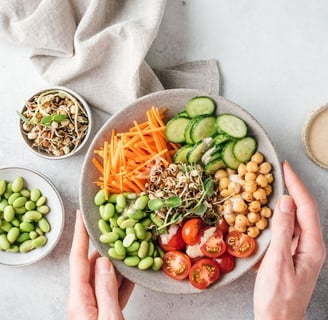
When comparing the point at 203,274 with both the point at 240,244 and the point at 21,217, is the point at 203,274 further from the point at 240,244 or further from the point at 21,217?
the point at 21,217

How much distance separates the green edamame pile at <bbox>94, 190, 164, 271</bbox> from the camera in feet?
8.84

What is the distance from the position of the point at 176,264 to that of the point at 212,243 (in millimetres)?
191

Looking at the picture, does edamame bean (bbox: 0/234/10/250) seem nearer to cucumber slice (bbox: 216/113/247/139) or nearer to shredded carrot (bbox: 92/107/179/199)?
shredded carrot (bbox: 92/107/179/199)

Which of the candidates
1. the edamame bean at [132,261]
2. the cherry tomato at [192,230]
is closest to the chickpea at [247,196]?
the cherry tomato at [192,230]

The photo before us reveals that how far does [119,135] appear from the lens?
2730 mm

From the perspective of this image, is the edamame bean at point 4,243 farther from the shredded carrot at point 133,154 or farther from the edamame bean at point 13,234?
the shredded carrot at point 133,154

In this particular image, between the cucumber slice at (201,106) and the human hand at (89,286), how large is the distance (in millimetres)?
687

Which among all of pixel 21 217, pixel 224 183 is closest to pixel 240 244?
pixel 224 183

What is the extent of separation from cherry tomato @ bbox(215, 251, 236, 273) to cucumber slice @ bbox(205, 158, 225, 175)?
37cm

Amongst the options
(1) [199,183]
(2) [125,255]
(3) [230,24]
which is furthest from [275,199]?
(3) [230,24]

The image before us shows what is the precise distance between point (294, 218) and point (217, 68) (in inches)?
32.9

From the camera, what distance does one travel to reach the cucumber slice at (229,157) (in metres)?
2.69

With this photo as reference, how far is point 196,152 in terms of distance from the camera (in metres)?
2.67

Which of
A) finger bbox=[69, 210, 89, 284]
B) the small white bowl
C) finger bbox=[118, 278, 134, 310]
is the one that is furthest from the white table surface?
finger bbox=[69, 210, 89, 284]
